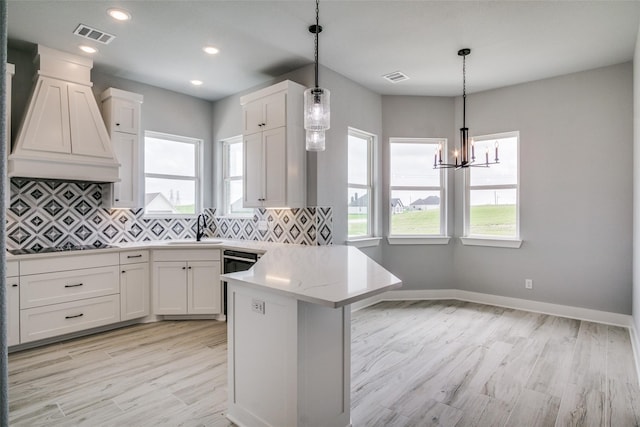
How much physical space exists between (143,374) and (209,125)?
11.4 ft

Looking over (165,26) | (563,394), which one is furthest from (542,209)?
(165,26)

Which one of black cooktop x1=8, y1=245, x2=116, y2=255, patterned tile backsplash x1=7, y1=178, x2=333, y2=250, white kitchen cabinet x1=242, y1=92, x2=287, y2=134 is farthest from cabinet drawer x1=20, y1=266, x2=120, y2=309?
white kitchen cabinet x1=242, y1=92, x2=287, y2=134

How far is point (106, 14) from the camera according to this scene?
2879 mm

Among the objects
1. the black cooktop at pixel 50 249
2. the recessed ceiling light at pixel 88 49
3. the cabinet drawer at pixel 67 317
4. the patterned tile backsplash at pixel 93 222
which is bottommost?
the cabinet drawer at pixel 67 317

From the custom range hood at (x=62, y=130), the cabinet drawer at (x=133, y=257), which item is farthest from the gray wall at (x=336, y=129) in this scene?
the cabinet drawer at (x=133, y=257)

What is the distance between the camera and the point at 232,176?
498 cm

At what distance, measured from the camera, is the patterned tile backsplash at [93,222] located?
354 centimetres

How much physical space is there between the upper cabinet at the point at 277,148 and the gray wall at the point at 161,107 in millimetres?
1232

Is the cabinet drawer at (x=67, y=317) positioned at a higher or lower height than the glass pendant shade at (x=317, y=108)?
lower

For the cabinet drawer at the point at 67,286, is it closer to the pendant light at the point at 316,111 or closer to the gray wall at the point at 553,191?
the pendant light at the point at 316,111

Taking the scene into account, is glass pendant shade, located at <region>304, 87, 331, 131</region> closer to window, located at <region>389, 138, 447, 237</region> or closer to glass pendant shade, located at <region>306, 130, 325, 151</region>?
glass pendant shade, located at <region>306, 130, 325, 151</region>

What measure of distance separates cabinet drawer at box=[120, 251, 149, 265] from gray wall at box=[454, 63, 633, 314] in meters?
4.21

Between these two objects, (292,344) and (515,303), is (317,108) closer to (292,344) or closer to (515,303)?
(292,344)

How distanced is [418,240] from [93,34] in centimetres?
431
